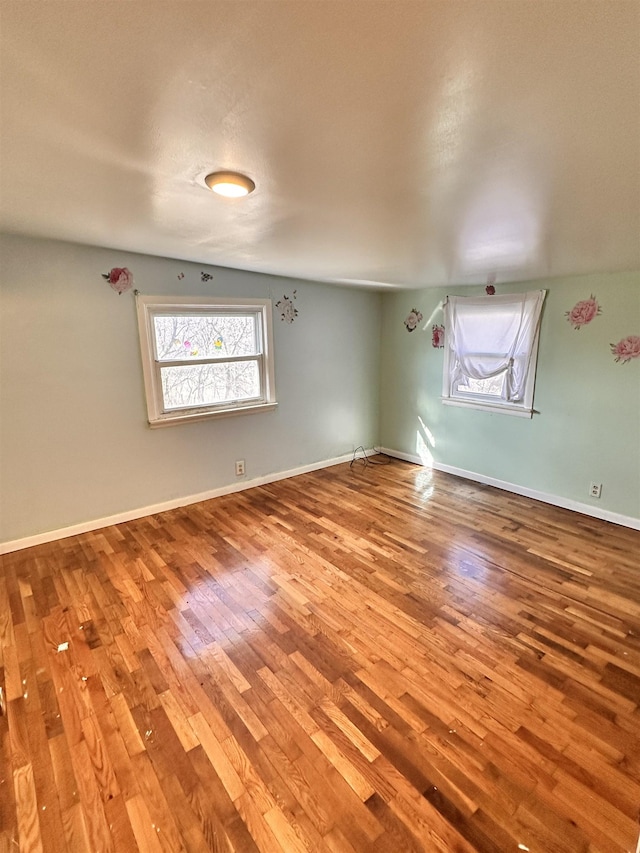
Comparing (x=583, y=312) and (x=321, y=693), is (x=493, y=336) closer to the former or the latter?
(x=583, y=312)

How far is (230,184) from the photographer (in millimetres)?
1451

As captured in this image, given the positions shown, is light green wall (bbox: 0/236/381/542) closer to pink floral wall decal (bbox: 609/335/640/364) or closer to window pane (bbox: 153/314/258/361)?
window pane (bbox: 153/314/258/361)

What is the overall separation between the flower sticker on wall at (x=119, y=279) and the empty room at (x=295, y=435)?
17 mm

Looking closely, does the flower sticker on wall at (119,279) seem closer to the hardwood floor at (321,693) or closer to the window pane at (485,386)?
the hardwood floor at (321,693)

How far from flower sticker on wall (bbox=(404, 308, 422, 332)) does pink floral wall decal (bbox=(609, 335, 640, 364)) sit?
1.92m

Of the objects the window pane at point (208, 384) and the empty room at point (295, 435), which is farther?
the window pane at point (208, 384)

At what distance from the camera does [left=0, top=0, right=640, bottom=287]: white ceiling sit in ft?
2.39

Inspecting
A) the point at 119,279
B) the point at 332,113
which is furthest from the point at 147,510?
the point at 332,113

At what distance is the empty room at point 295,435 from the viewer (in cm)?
89

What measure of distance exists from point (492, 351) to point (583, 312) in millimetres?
811

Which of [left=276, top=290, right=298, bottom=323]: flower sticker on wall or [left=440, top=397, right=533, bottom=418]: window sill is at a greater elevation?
[left=276, top=290, right=298, bottom=323]: flower sticker on wall

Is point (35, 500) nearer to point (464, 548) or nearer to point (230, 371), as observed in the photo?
point (230, 371)

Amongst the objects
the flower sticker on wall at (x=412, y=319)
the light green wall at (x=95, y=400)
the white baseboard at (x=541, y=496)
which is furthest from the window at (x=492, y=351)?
the light green wall at (x=95, y=400)

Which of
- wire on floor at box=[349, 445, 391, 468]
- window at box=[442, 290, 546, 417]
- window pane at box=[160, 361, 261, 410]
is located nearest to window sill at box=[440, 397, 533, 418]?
window at box=[442, 290, 546, 417]
